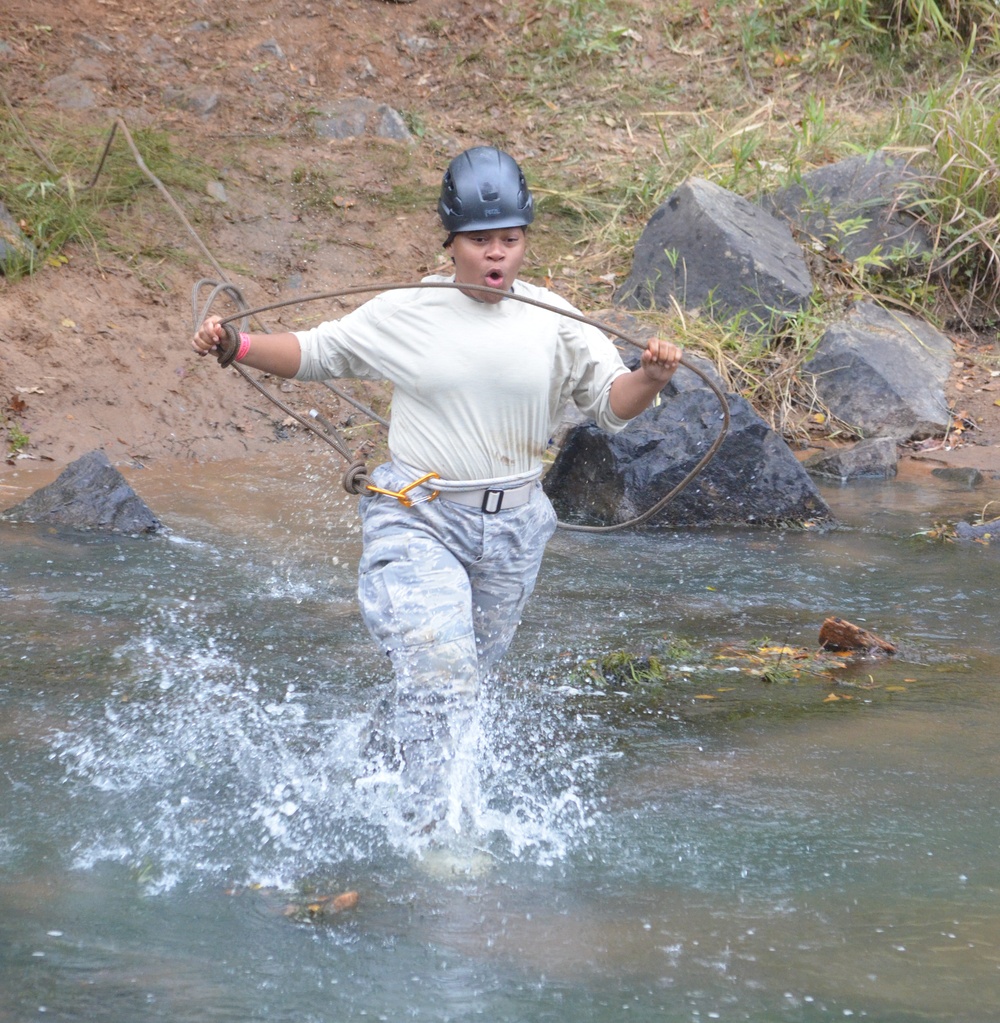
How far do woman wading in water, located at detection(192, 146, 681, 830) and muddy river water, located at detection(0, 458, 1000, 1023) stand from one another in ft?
0.92

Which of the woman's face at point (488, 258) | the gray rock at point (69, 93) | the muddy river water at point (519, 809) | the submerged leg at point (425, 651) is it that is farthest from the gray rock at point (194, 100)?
the submerged leg at point (425, 651)

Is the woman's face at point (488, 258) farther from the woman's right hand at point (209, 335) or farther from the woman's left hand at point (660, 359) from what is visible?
the woman's right hand at point (209, 335)

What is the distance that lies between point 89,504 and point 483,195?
3.26 meters

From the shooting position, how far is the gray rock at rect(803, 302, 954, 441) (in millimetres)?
7656

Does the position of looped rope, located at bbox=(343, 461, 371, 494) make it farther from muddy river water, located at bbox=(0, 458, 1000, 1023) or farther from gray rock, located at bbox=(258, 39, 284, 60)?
gray rock, located at bbox=(258, 39, 284, 60)

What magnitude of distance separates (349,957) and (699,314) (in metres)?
6.00

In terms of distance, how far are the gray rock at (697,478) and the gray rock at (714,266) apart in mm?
1763

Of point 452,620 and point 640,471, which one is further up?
point 640,471

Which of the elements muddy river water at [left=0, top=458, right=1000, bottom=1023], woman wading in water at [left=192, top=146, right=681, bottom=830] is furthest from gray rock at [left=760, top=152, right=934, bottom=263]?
woman wading in water at [left=192, top=146, right=681, bottom=830]

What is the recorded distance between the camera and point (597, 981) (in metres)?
2.44

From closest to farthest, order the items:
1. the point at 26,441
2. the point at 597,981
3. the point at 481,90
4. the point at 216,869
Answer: the point at 597,981, the point at 216,869, the point at 26,441, the point at 481,90

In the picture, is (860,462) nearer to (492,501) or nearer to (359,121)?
(492,501)

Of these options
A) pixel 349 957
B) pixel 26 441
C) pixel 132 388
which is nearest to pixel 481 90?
pixel 132 388

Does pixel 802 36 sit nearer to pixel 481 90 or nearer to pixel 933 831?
pixel 481 90
